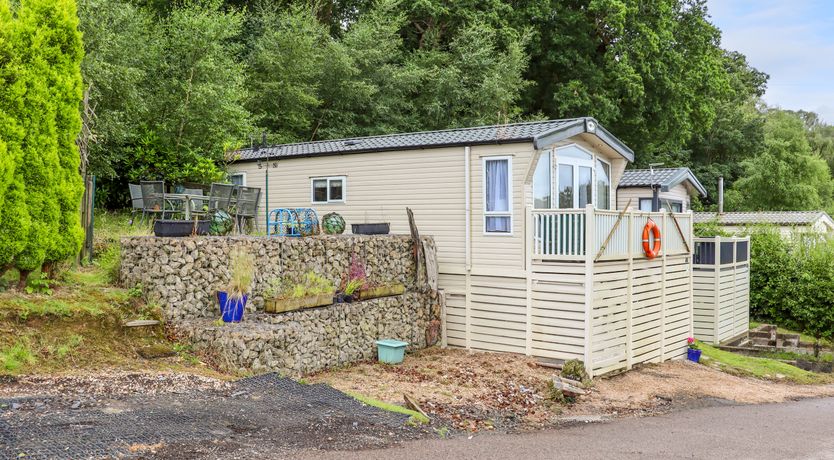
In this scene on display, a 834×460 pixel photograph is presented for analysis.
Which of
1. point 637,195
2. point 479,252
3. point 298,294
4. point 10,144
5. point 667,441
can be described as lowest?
point 667,441

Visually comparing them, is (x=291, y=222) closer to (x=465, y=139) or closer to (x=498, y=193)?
(x=465, y=139)

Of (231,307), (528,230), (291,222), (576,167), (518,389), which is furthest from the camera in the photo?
(576,167)

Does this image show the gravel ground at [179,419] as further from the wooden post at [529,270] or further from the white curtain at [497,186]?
the white curtain at [497,186]

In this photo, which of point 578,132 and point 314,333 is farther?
point 578,132

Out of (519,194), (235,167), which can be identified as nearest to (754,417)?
(519,194)

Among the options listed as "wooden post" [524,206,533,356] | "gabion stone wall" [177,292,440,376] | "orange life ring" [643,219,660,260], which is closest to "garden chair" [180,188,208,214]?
"gabion stone wall" [177,292,440,376]

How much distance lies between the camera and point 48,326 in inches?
309

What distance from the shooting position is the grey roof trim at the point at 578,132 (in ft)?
40.1

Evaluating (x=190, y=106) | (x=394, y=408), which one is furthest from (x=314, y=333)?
(x=190, y=106)

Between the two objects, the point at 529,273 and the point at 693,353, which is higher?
the point at 529,273

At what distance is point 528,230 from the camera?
12281 millimetres

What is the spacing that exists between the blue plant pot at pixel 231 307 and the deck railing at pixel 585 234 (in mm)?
5502

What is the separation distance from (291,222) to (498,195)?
4.20 m

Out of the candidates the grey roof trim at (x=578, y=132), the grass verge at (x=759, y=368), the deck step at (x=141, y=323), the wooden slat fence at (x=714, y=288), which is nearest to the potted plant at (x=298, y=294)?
the deck step at (x=141, y=323)
